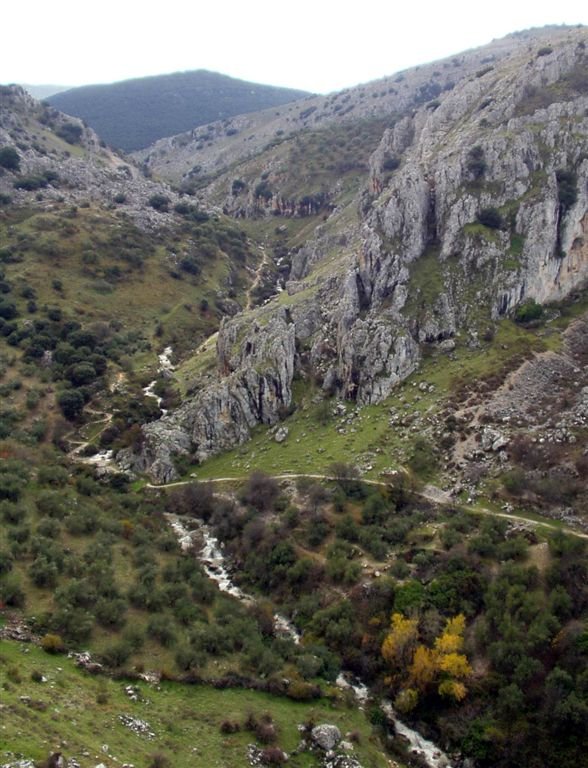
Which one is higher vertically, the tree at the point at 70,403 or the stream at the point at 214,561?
the tree at the point at 70,403

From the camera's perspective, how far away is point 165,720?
4375 cm

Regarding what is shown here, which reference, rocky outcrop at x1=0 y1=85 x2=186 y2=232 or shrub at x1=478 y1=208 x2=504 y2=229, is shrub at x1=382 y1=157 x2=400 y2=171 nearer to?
rocky outcrop at x1=0 y1=85 x2=186 y2=232

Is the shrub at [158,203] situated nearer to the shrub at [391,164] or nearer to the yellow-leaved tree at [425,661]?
the shrub at [391,164]

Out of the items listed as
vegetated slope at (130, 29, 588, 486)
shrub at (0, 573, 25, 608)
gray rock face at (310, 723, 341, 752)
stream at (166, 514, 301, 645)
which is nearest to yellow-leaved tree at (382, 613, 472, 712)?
gray rock face at (310, 723, 341, 752)

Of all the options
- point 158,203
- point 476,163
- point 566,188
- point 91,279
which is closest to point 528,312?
point 566,188

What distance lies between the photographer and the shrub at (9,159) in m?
158

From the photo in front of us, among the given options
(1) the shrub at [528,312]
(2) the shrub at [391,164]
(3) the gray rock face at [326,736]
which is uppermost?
(2) the shrub at [391,164]

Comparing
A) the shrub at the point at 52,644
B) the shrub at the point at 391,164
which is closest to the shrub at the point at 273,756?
the shrub at the point at 52,644

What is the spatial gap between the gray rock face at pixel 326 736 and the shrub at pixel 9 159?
513 ft

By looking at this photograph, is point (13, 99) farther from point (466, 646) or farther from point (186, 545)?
point (466, 646)

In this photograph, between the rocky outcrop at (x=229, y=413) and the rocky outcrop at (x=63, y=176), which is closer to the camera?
the rocky outcrop at (x=229, y=413)

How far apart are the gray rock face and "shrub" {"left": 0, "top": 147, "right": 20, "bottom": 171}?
156 meters

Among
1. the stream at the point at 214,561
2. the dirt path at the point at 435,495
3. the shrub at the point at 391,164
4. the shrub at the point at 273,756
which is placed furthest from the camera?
the shrub at the point at 391,164

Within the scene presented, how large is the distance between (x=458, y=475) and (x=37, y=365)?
231 ft
